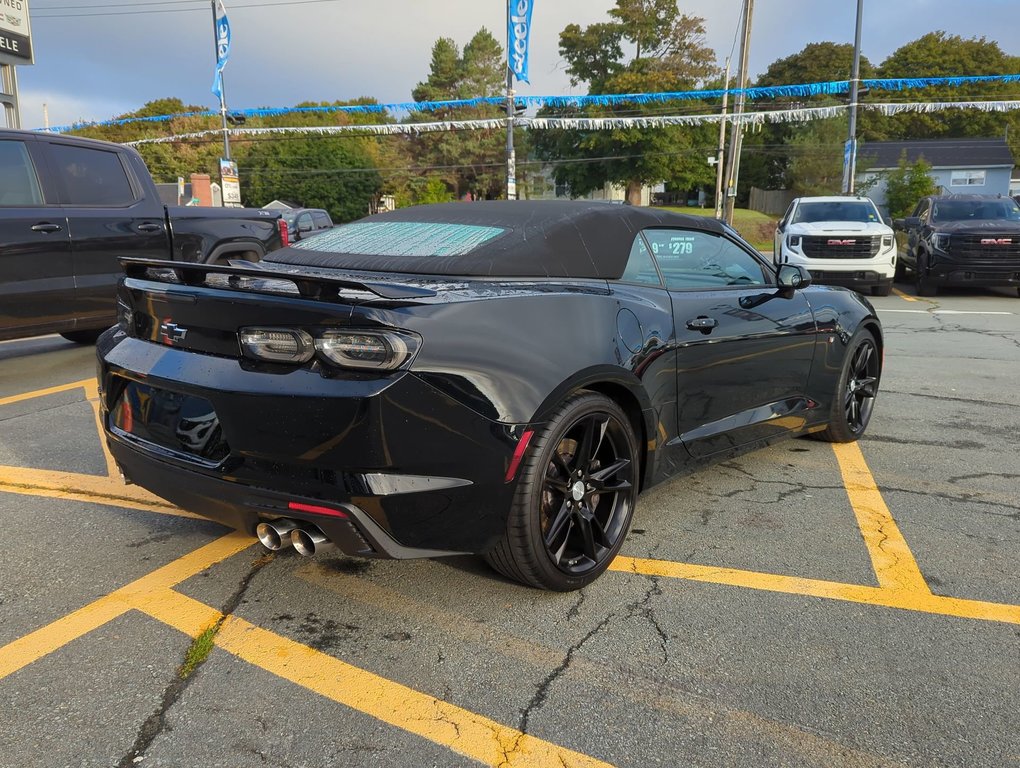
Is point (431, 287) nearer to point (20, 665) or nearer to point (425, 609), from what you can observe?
point (425, 609)

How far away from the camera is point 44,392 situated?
5.94 m

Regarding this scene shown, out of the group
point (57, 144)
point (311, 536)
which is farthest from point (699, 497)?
point (57, 144)

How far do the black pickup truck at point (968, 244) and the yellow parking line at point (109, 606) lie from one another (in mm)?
13702

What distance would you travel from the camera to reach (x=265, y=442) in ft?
7.97

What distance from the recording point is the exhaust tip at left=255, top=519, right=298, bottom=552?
8.20 feet

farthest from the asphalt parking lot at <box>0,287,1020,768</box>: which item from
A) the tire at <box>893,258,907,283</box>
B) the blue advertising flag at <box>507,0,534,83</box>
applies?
the blue advertising flag at <box>507,0,534,83</box>

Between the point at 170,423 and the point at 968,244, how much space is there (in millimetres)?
14131

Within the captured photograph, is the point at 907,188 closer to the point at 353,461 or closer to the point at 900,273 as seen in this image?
the point at 900,273

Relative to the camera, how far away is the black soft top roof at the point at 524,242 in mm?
3043

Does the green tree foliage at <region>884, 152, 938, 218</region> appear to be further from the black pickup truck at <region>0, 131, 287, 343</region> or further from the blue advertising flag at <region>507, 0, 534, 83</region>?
the black pickup truck at <region>0, 131, 287, 343</region>

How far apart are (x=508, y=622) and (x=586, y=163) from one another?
56.0 metres

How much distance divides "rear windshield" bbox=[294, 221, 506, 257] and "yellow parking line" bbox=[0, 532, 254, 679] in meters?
1.35

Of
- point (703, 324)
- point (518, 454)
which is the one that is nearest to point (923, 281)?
point (703, 324)

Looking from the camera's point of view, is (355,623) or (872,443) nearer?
(355,623)
